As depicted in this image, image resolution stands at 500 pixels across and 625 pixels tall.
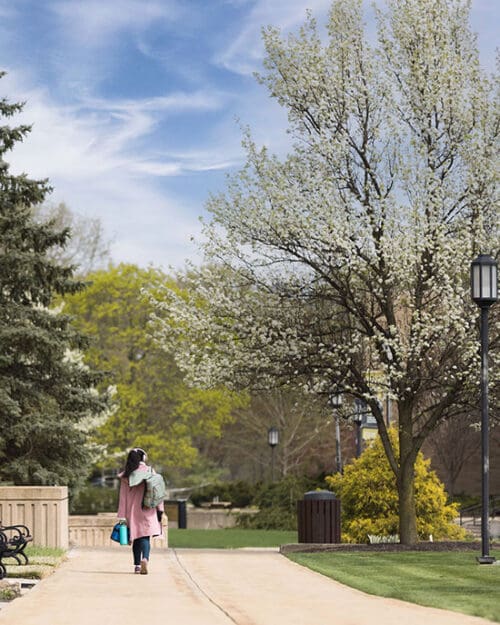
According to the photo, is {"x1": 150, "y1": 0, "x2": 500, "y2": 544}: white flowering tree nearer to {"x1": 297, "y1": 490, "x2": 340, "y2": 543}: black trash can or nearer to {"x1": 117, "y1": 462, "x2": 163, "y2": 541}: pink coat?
{"x1": 297, "y1": 490, "x2": 340, "y2": 543}: black trash can

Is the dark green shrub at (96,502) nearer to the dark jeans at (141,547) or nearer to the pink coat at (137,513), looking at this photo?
the pink coat at (137,513)

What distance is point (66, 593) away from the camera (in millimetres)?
12531

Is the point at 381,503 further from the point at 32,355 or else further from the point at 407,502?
the point at 32,355

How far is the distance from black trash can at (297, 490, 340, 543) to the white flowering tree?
1380 millimetres

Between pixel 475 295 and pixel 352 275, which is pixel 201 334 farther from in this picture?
pixel 475 295

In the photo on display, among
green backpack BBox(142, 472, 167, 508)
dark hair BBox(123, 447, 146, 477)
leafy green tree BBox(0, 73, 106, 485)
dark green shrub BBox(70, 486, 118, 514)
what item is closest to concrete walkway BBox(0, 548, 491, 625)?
green backpack BBox(142, 472, 167, 508)

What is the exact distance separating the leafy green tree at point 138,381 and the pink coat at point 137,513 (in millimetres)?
31968

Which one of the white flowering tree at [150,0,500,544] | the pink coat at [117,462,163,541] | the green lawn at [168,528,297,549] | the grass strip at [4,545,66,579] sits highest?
the white flowering tree at [150,0,500,544]

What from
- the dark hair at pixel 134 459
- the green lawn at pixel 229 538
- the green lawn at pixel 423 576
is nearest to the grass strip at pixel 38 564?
the dark hair at pixel 134 459

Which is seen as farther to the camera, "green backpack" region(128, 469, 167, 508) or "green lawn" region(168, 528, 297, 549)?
"green lawn" region(168, 528, 297, 549)

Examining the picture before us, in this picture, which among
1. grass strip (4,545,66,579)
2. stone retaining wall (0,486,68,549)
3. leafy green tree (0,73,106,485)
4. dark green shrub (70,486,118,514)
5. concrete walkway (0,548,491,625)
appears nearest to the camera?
concrete walkway (0,548,491,625)

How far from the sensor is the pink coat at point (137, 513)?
1564 centimetres

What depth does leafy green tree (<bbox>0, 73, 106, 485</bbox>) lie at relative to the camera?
24.3 metres

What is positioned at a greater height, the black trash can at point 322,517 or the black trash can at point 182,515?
the black trash can at point 322,517
